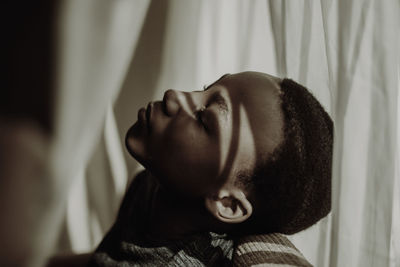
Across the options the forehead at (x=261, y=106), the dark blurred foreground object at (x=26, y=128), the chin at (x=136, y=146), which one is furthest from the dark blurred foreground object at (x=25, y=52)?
the forehead at (x=261, y=106)

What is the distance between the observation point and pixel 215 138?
0.75 meters

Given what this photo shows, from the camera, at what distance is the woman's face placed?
739mm

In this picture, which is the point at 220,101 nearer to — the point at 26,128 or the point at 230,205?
the point at 230,205

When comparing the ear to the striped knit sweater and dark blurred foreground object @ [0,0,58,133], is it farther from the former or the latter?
dark blurred foreground object @ [0,0,58,133]

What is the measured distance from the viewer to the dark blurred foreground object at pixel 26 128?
0.60 m

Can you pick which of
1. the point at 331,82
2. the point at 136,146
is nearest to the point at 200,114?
the point at 136,146

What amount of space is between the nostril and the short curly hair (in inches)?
7.0

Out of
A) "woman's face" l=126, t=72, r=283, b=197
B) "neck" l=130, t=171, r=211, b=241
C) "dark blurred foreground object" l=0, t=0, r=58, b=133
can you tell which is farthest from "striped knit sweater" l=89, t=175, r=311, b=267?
"dark blurred foreground object" l=0, t=0, r=58, b=133

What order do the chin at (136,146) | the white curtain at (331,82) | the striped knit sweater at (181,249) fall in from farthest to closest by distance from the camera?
the chin at (136,146), the striped knit sweater at (181,249), the white curtain at (331,82)

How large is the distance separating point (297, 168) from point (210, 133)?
6.6 inches

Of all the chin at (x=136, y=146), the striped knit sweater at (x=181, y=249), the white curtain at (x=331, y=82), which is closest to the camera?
the white curtain at (x=331, y=82)

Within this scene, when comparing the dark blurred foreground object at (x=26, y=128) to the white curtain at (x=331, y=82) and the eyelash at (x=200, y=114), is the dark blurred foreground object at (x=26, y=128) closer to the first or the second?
the white curtain at (x=331, y=82)

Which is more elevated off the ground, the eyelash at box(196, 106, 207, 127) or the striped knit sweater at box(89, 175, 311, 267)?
the eyelash at box(196, 106, 207, 127)

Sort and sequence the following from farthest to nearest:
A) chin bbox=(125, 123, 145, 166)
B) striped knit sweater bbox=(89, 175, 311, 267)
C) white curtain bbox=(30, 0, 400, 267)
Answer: chin bbox=(125, 123, 145, 166) < striped knit sweater bbox=(89, 175, 311, 267) < white curtain bbox=(30, 0, 400, 267)
